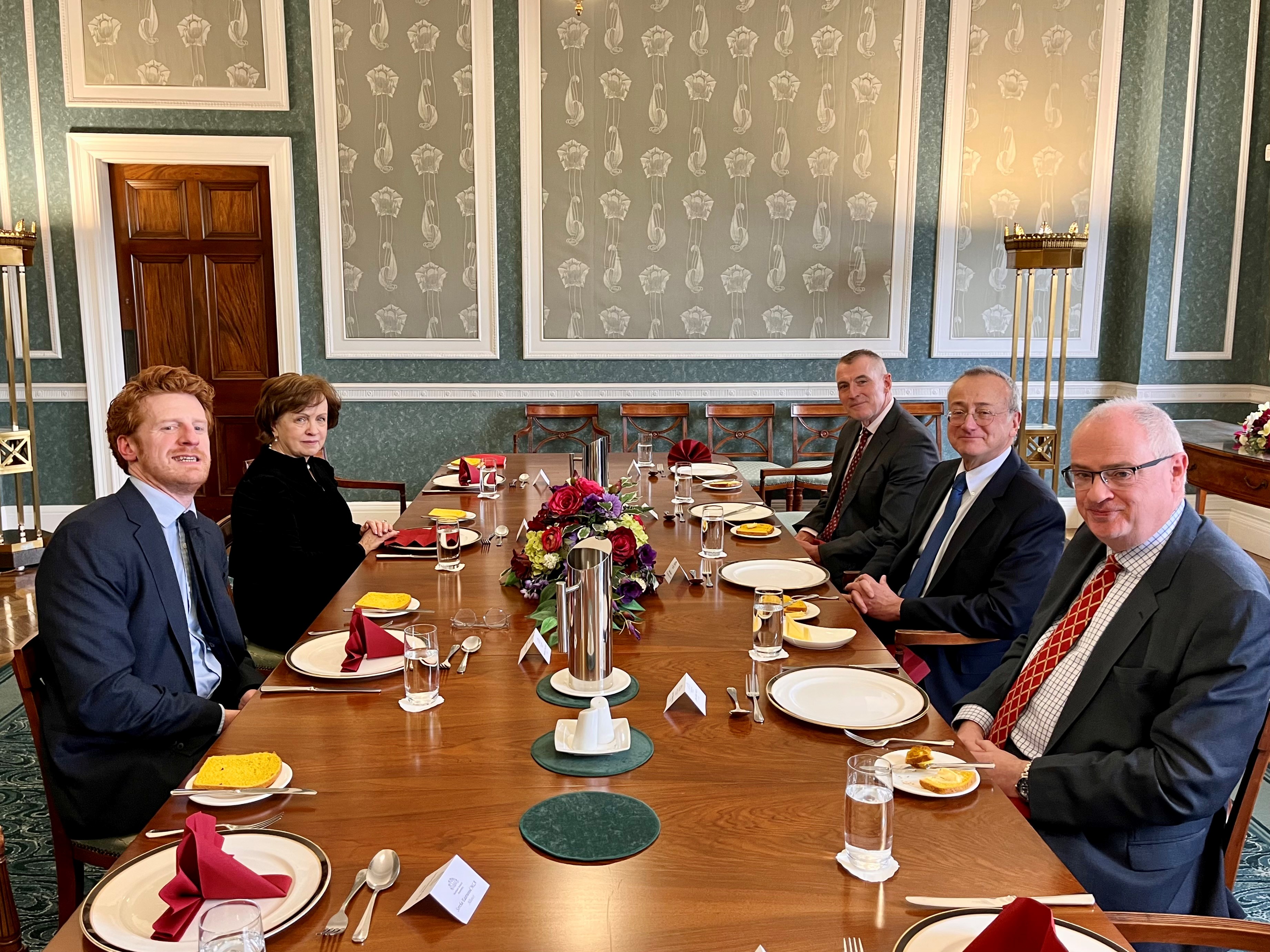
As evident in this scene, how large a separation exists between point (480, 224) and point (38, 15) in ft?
9.61

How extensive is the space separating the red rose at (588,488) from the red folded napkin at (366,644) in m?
0.54

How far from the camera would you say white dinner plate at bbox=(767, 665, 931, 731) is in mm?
1751

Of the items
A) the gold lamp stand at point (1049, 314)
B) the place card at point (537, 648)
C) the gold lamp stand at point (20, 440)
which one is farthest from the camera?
the gold lamp stand at point (1049, 314)

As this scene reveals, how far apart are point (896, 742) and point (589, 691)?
1.87ft

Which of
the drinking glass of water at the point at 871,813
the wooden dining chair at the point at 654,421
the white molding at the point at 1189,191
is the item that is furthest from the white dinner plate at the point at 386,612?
the white molding at the point at 1189,191

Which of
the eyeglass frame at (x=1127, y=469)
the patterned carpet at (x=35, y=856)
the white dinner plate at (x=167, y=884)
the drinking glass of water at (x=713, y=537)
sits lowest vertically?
the patterned carpet at (x=35, y=856)

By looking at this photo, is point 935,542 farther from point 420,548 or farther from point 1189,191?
point 1189,191

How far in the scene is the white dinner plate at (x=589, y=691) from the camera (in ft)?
6.09

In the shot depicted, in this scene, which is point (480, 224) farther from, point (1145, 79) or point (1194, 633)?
point (1194, 633)

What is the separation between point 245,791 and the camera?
1.44 meters

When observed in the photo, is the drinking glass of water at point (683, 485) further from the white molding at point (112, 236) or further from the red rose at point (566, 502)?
the white molding at point (112, 236)

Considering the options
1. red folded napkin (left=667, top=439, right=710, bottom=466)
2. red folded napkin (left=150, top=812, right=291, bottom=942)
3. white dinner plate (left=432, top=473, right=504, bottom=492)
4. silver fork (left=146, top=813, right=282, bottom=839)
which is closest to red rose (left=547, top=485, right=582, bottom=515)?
silver fork (left=146, top=813, right=282, bottom=839)

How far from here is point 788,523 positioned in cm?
487

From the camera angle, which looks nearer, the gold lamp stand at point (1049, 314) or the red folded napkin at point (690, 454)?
the red folded napkin at point (690, 454)
